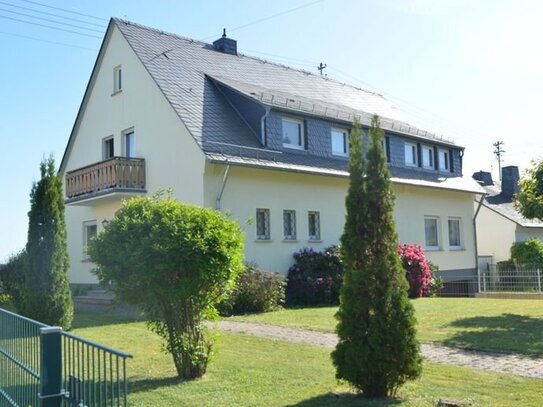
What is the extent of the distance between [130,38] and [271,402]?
17873 mm

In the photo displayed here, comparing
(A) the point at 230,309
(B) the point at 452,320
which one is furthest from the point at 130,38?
(B) the point at 452,320

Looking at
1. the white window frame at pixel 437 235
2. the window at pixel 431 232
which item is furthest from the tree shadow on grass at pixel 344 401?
the window at pixel 431 232

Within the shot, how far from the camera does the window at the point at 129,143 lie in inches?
841

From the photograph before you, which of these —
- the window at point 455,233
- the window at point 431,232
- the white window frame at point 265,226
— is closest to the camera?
the white window frame at point 265,226

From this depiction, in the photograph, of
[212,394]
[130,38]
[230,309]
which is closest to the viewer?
[212,394]

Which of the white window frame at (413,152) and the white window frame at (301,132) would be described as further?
the white window frame at (413,152)

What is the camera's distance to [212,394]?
21.5ft

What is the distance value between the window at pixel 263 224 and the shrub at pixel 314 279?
128 cm

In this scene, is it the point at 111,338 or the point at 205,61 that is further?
the point at 205,61

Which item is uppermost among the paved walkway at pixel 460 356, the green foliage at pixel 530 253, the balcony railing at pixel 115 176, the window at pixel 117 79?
the window at pixel 117 79

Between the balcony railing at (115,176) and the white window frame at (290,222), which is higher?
the balcony railing at (115,176)

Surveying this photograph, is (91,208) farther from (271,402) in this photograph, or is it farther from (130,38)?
(271,402)

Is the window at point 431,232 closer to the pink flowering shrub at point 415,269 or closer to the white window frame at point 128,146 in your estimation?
the pink flowering shrub at point 415,269

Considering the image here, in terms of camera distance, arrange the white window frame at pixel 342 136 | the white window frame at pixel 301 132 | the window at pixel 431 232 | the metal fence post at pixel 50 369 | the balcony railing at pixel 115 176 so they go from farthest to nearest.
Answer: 1. the window at pixel 431 232
2. the white window frame at pixel 342 136
3. the white window frame at pixel 301 132
4. the balcony railing at pixel 115 176
5. the metal fence post at pixel 50 369
